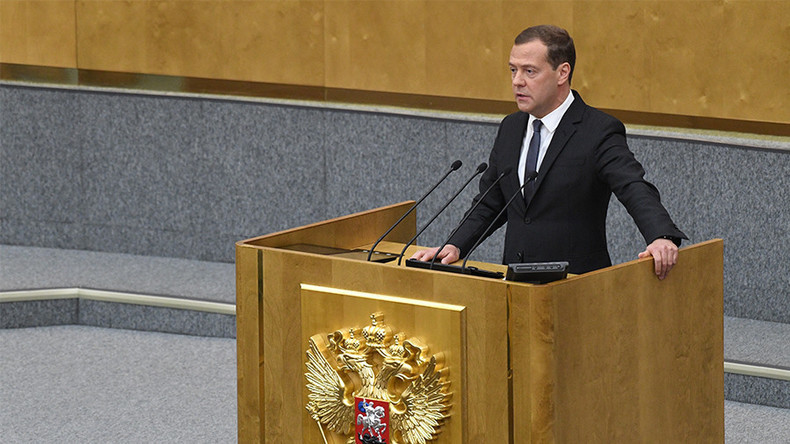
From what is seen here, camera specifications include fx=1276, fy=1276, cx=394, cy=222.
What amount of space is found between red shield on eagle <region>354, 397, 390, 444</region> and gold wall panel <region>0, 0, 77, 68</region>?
3494 mm

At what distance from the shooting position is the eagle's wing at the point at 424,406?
8.16 feet

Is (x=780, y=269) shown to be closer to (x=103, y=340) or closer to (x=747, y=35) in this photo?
(x=747, y=35)

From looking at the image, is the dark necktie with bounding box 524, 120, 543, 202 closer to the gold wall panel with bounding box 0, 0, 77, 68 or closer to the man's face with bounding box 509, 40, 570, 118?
the man's face with bounding box 509, 40, 570, 118


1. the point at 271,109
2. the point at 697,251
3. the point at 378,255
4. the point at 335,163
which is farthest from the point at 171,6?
the point at 697,251

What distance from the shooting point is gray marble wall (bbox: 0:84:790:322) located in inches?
171

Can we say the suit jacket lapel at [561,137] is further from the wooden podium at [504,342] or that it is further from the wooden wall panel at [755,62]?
the wooden wall panel at [755,62]

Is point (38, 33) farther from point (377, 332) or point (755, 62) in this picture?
point (377, 332)

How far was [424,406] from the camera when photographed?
8.22 ft

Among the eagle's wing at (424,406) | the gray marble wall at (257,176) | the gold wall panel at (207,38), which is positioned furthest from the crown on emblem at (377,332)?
the gold wall panel at (207,38)

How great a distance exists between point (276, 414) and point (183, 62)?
295cm

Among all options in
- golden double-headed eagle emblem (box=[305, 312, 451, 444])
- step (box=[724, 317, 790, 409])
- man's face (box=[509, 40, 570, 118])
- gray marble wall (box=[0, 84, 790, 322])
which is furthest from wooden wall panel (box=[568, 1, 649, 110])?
golden double-headed eagle emblem (box=[305, 312, 451, 444])

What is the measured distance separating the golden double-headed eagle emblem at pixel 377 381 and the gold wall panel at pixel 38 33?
3408 mm

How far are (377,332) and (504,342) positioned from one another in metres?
0.28

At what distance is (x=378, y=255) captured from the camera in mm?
2867
